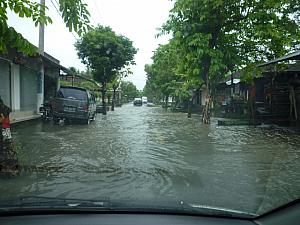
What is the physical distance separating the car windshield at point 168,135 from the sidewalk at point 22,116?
74 mm

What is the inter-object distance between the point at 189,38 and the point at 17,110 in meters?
8.42

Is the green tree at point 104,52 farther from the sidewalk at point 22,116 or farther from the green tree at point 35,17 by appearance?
the green tree at point 35,17

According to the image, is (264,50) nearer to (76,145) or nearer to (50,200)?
(76,145)

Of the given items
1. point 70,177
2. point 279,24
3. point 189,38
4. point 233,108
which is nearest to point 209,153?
point 70,177

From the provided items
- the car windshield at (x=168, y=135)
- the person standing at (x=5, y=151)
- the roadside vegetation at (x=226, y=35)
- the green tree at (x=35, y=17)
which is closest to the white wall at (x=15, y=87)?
the car windshield at (x=168, y=135)

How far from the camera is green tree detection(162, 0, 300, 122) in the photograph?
18625 millimetres

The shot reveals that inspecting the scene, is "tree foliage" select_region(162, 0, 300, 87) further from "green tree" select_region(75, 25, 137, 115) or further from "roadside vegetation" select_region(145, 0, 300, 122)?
"green tree" select_region(75, 25, 137, 115)

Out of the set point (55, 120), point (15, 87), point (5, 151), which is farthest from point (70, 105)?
point (5, 151)

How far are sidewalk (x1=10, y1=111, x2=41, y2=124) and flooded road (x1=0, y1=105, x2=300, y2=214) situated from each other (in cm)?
398

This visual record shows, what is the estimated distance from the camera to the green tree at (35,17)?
16.7ft

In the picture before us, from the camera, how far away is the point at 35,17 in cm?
532

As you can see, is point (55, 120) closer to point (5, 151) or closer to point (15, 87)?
point (15, 87)

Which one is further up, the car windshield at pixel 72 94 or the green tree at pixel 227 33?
the green tree at pixel 227 33

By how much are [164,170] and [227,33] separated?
13551mm
